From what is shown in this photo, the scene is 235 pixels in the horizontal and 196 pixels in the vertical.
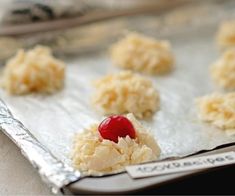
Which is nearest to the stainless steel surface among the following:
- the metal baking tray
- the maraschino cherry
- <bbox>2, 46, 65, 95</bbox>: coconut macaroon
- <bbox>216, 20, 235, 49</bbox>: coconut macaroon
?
the metal baking tray

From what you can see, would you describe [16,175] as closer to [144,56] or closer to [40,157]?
A: [40,157]

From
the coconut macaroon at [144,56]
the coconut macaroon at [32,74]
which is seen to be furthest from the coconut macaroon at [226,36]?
the coconut macaroon at [32,74]

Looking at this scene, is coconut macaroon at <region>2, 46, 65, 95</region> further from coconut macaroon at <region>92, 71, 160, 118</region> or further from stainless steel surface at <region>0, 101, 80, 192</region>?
stainless steel surface at <region>0, 101, 80, 192</region>

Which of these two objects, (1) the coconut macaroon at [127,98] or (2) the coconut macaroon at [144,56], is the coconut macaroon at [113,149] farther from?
(2) the coconut macaroon at [144,56]

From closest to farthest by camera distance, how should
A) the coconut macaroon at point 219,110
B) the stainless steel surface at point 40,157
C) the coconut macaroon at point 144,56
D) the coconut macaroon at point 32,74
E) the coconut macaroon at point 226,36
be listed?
1. the stainless steel surface at point 40,157
2. the coconut macaroon at point 219,110
3. the coconut macaroon at point 32,74
4. the coconut macaroon at point 144,56
5. the coconut macaroon at point 226,36

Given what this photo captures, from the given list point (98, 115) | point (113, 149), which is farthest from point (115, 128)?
point (98, 115)

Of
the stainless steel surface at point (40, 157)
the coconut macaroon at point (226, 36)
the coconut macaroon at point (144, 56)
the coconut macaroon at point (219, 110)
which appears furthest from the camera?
the coconut macaroon at point (226, 36)
